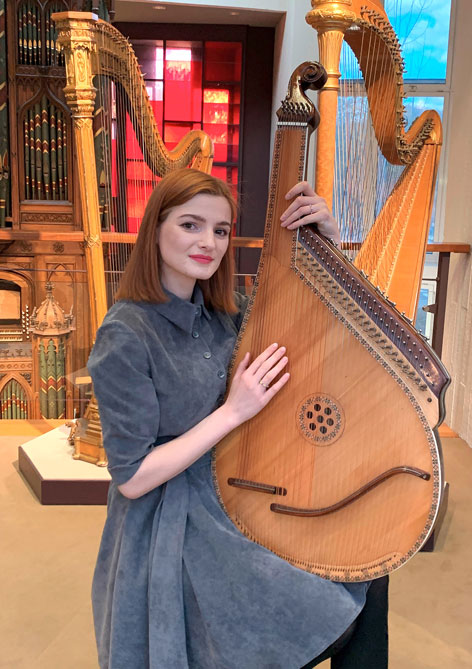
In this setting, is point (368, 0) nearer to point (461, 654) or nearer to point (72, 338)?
point (461, 654)

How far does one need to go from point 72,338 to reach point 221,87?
14.2 ft

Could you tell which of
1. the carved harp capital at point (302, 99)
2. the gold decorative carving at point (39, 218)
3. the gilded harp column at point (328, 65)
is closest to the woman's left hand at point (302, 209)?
the carved harp capital at point (302, 99)

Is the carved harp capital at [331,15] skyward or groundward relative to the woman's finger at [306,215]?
skyward

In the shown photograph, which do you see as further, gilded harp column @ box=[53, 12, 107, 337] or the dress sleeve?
gilded harp column @ box=[53, 12, 107, 337]

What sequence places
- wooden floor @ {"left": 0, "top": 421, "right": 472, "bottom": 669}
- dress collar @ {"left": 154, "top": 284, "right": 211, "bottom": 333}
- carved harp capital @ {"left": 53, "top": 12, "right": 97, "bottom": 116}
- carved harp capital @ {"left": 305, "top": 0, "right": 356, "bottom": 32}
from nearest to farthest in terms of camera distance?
dress collar @ {"left": 154, "top": 284, "right": 211, "bottom": 333} < carved harp capital @ {"left": 305, "top": 0, "right": 356, "bottom": 32} < wooden floor @ {"left": 0, "top": 421, "right": 472, "bottom": 669} < carved harp capital @ {"left": 53, "top": 12, "right": 97, "bottom": 116}

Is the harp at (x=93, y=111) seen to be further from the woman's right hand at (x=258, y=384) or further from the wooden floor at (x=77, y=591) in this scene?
the woman's right hand at (x=258, y=384)

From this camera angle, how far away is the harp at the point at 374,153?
201cm

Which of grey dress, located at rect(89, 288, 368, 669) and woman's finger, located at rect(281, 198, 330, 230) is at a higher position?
woman's finger, located at rect(281, 198, 330, 230)

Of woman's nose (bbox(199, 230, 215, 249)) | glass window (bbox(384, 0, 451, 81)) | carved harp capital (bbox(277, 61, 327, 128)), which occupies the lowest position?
woman's nose (bbox(199, 230, 215, 249))

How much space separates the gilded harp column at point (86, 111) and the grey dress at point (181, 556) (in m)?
1.56

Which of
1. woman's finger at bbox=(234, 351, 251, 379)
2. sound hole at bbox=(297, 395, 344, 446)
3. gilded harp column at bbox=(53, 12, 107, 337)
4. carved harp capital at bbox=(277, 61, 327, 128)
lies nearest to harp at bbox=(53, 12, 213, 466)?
gilded harp column at bbox=(53, 12, 107, 337)

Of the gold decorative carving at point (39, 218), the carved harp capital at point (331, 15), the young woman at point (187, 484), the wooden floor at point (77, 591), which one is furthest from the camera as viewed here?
the gold decorative carving at point (39, 218)

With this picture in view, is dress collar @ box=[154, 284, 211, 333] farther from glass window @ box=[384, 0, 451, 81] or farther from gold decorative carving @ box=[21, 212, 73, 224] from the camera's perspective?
gold decorative carving @ box=[21, 212, 73, 224]

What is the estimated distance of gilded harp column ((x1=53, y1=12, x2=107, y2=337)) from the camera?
2611mm
